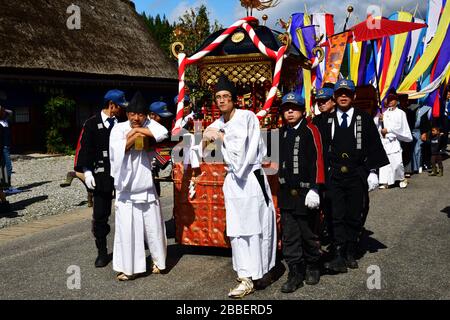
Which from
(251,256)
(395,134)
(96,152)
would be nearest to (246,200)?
(251,256)

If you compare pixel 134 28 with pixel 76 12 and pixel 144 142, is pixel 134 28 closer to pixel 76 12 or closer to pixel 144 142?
pixel 76 12

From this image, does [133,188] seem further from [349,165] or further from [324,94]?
[324,94]

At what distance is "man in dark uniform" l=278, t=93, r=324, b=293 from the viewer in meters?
4.14

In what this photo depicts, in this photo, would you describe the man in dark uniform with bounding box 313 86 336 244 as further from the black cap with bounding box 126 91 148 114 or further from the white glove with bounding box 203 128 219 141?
the black cap with bounding box 126 91 148 114

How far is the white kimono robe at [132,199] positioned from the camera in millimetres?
4445

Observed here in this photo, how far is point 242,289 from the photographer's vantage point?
13.0 ft

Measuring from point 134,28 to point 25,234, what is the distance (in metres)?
20.2

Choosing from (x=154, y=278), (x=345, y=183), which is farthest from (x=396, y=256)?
(x=154, y=278)

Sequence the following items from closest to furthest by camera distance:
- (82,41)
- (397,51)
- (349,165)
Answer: (349,165) → (397,51) → (82,41)

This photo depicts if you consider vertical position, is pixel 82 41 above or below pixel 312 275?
above

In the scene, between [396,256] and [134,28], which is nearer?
[396,256]

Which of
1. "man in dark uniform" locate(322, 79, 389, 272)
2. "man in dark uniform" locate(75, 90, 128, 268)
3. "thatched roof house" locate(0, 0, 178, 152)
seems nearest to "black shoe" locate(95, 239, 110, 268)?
"man in dark uniform" locate(75, 90, 128, 268)

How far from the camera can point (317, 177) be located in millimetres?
4105

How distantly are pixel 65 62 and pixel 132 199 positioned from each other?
15.3 m
